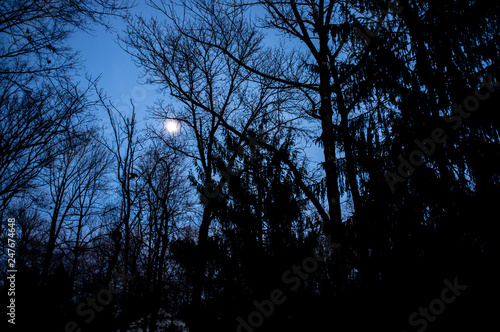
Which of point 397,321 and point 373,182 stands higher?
point 373,182

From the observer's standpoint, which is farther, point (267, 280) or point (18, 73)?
point (267, 280)

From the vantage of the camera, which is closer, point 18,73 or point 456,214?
point 456,214

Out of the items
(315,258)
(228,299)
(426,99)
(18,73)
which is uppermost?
(18,73)

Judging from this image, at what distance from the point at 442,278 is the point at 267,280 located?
3.94 m

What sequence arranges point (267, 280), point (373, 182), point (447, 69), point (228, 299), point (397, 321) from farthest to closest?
1. point (228, 299)
2. point (267, 280)
3. point (373, 182)
4. point (447, 69)
5. point (397, 321)

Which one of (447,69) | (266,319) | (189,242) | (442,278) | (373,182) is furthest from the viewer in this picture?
(189,242)

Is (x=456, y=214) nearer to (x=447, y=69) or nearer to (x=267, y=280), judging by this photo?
(x=447, y=69)

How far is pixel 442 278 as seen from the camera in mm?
3471

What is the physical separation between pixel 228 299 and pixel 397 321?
4.56m

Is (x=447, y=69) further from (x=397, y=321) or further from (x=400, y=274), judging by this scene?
(x=397, y=321)

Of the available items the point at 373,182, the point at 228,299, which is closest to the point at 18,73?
the point at 373,182

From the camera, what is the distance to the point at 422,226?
392 centimetres

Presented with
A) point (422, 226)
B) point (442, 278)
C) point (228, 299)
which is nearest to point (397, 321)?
point (442, 278)

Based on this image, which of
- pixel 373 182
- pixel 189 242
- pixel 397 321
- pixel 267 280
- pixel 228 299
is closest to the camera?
pixel 397 321
